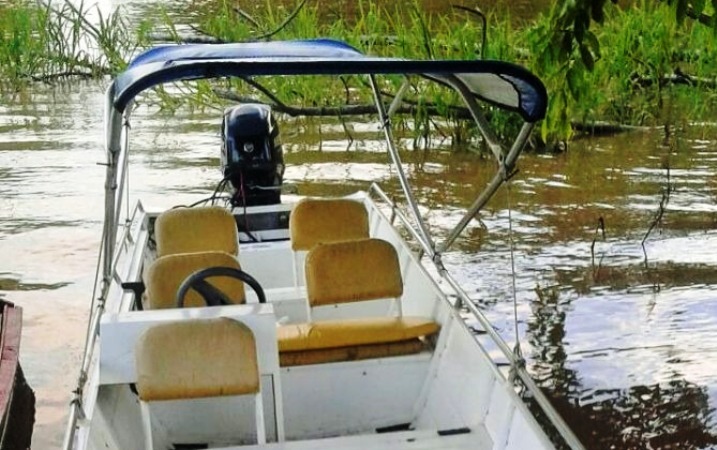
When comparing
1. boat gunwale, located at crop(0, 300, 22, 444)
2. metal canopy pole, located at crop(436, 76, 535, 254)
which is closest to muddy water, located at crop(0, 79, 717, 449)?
boat gunwale, located at crop(0, 300, 22, 444)

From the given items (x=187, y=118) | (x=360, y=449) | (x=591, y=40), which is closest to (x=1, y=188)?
(x=187, y=118)

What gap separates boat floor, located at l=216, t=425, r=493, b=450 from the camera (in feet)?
14.5

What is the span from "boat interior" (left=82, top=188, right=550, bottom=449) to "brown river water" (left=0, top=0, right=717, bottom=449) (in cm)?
89

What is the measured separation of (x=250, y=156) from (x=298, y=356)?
293 centimetres

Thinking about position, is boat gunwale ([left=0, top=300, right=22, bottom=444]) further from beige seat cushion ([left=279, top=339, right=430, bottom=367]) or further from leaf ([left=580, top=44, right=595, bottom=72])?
leaf ([left=580, top=44, right=595, bottom=72])

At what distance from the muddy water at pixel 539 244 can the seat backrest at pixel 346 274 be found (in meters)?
1.08

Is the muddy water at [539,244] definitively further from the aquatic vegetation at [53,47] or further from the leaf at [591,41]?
the leaf at [591,41]

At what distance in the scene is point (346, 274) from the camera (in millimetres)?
5520

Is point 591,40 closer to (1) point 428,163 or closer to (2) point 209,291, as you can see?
(2) point 209,291

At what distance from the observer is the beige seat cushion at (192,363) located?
14.2 feet

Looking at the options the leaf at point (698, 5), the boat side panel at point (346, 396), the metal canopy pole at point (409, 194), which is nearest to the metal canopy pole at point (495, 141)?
the metal canopy pole at point (409, 194)

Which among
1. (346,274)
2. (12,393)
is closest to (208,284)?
(346,274)

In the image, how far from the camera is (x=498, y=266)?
8594 mm

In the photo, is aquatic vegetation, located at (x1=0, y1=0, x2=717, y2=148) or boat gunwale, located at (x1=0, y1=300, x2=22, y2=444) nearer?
boat gunwale, located at (x1=0, y1=300, x2=22, y2=444)
